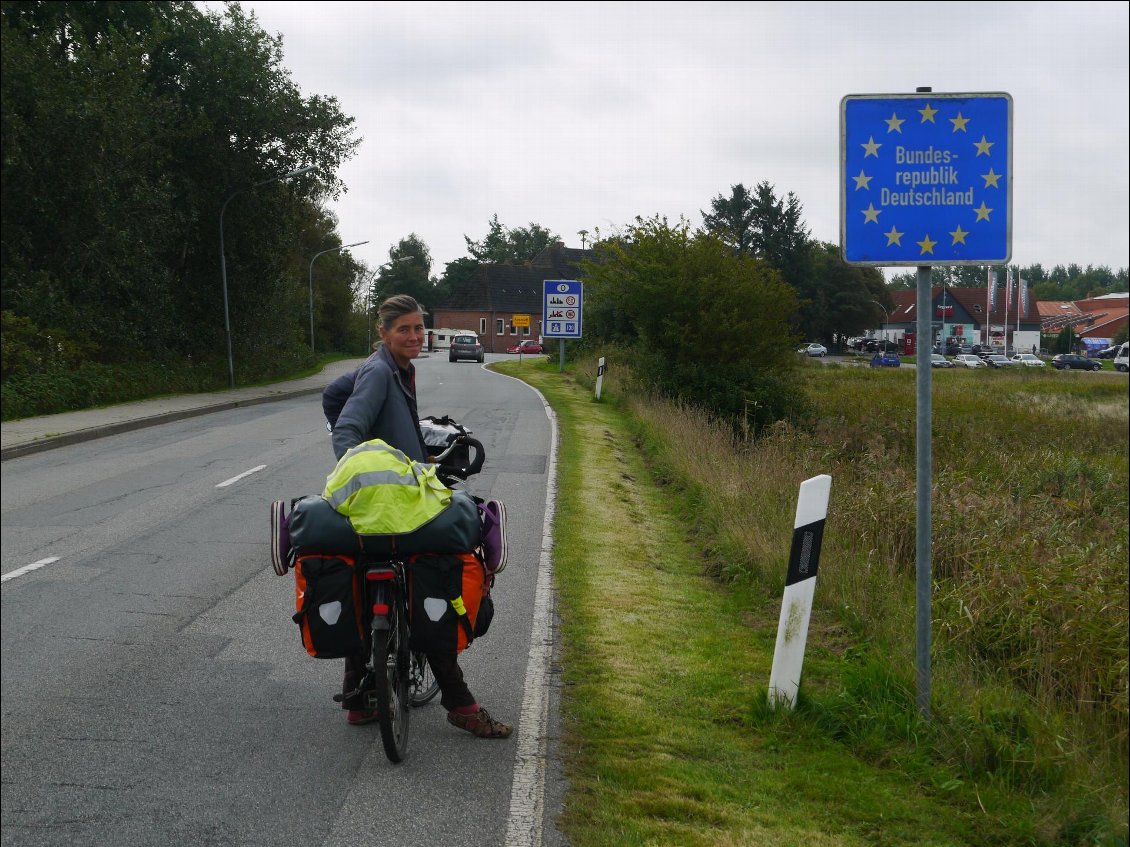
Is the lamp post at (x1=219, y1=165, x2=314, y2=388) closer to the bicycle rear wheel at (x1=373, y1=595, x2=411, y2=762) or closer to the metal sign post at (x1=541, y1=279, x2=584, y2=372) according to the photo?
the metal sign post at (x1=541, y1=279, x2=584, y2=372)

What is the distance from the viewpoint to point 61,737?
4164mm

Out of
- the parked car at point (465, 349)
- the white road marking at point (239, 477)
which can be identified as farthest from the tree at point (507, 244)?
the white road marking at point (239, 477)

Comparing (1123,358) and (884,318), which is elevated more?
(884,318)

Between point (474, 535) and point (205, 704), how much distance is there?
1.84 meters

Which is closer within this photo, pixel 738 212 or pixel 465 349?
pixel 738 212

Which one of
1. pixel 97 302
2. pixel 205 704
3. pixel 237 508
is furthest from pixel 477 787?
pixel 237 508

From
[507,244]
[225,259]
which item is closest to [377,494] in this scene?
[225,259]

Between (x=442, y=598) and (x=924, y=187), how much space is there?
8.59ft

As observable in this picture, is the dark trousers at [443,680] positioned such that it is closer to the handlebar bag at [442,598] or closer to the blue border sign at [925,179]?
the handlebar bag at [442,598]

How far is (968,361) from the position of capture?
11.2 metres

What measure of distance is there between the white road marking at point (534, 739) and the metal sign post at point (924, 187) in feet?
6.33

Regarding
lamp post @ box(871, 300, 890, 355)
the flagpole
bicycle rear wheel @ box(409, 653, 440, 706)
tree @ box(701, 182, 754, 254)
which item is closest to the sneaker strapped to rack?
bicycle rear wheel @ box(409, 653, 440, 706)

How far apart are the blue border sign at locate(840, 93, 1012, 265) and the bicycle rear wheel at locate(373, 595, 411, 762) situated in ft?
8.06

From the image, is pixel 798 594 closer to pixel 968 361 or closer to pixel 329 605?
pixel 329 605
